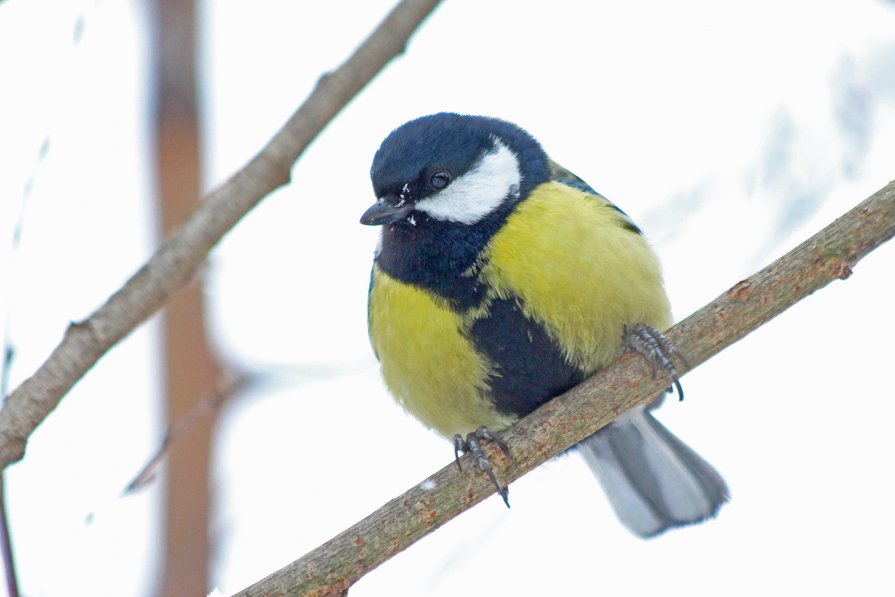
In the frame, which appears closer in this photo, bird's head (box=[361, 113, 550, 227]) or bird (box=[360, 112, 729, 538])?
bird (box=[360, 112, 729, 538])

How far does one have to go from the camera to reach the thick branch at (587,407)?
2041mm

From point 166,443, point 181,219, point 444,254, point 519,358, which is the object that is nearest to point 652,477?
point 519,358

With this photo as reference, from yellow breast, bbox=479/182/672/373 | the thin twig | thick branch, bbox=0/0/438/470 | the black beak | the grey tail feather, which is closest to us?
thick branch, bbox=0/0/438/470

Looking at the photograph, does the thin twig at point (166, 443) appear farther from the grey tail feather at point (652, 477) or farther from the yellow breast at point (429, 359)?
the grey tail feather at point (652, 477)

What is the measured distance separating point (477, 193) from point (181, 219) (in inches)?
56.3

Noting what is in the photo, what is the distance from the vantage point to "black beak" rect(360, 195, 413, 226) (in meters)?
2.67

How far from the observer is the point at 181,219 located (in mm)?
3756

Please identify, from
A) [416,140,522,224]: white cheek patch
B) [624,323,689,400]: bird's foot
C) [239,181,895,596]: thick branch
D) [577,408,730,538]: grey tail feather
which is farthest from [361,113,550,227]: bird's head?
[577,408,730,538]: grey tail feather

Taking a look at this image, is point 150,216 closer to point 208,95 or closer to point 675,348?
point 208,95

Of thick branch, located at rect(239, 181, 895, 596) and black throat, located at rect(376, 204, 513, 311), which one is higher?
black throat, located at rect(376, 204, 513, 311)

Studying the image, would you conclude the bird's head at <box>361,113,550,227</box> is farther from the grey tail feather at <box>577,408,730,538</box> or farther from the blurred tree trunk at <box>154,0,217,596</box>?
the blurred tree trunk at <box>154,0,217,596</box>

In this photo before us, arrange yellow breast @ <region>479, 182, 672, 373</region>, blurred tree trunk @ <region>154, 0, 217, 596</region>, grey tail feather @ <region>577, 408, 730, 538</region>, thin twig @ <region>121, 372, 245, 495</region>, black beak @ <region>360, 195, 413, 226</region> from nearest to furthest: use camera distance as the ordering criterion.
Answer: thin twig @ <region>121, 372, 245, 495</region>
yellow breast @ <region>479, 182, 672, 373</region>
black beak @ <region>360, 195, 413, 226</region>
grey tail feather @ <region>577, 408, 730, 538</region>
blurred tree trunk @ <region>154, 0, 217, 596</region>

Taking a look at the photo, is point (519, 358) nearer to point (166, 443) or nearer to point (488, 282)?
point (488, 282)

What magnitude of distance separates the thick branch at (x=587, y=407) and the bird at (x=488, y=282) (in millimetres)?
117
